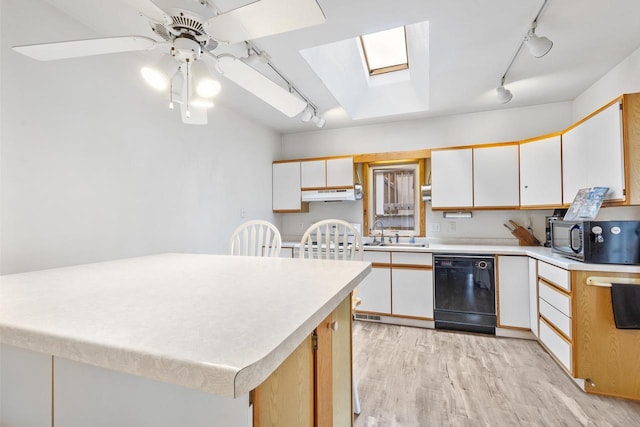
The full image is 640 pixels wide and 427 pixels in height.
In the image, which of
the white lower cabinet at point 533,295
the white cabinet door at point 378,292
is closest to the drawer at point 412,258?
the white cabinet door at point 378,292

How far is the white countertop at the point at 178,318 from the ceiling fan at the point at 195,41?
85 centimetres

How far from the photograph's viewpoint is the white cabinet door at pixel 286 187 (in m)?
4.00

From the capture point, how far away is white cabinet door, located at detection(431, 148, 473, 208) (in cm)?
321

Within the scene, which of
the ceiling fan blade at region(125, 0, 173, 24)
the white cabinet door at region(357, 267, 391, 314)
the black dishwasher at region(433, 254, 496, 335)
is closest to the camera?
the ceiling fan blade at region(125, 0, 173, 24)

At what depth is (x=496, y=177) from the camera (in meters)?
3.11

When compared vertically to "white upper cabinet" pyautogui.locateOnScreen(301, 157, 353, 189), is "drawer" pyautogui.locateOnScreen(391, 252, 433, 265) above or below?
below

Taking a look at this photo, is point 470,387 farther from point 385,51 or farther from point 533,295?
point 385,51

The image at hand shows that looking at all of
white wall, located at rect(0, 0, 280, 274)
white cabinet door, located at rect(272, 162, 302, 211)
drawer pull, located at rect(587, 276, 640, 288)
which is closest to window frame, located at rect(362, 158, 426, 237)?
white cabinet door, located at rect(272, 162, 302, 211)


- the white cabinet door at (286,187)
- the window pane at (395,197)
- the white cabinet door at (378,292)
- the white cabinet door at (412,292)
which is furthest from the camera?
the white cabinet door at (286,187)

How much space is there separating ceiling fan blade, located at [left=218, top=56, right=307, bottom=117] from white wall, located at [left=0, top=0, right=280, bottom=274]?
3.96 feet

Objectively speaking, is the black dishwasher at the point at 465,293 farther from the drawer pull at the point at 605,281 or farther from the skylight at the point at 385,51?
the skylight at the point at 385,51

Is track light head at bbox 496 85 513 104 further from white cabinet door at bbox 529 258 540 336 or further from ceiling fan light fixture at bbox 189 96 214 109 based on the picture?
ceiling fan light fixture at bbox 189 96 214 109

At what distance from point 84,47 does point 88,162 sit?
1012 mm

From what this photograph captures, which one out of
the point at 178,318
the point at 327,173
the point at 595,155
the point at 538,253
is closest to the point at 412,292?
the point at 538,253
